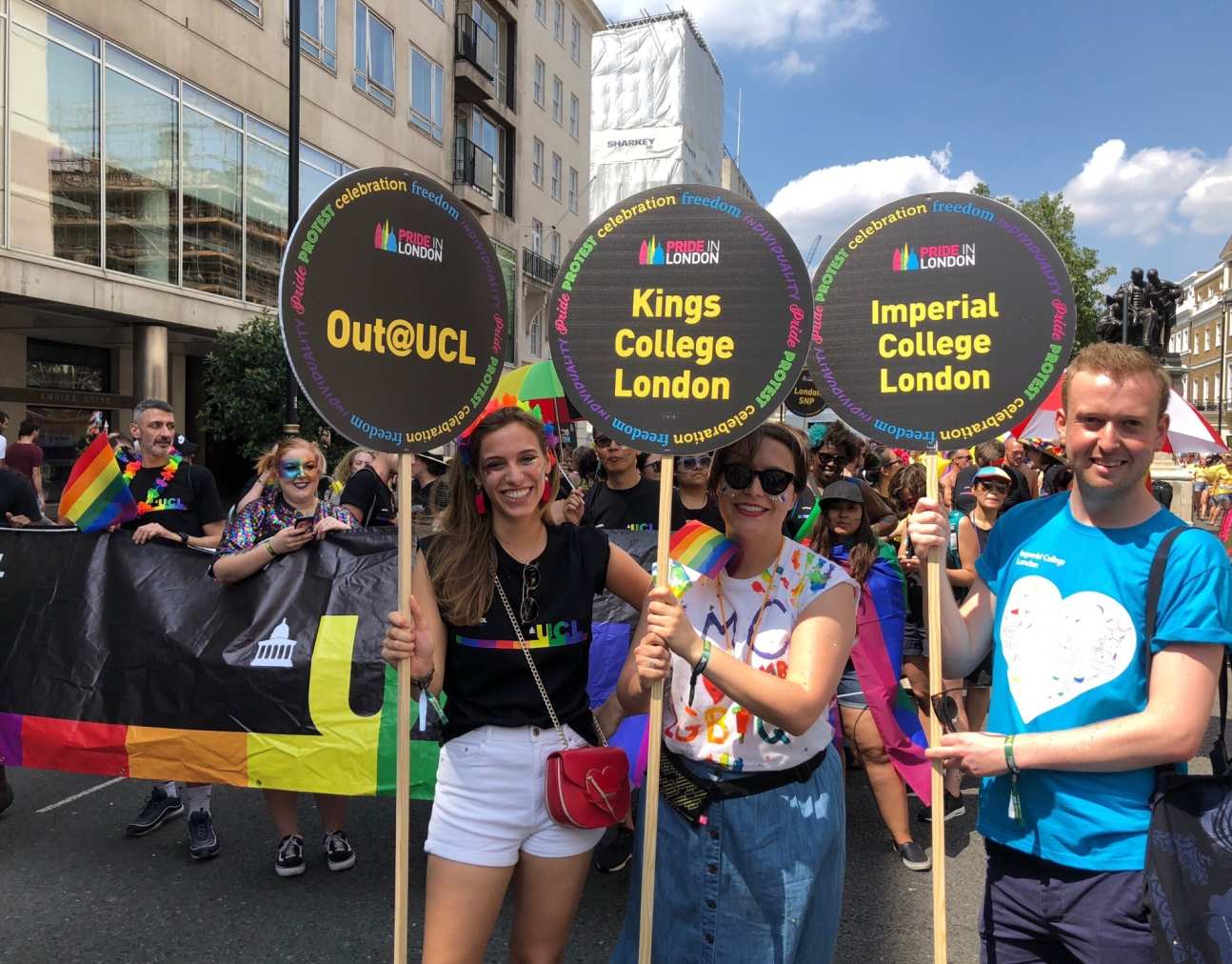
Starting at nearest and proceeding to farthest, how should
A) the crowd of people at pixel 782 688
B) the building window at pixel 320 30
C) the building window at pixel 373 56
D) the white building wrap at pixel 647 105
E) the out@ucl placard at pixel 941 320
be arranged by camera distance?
the crowd of people at pixel 782 688
the out@ucl placard at pixel 941 320
the building window at pixel 320 30
the building window at pixel 373 56
the white building wrap at pixel 647 105

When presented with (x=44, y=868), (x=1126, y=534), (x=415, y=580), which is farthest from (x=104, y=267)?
(x=1126, y=534)

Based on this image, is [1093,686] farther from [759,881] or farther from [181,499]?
[181,499]

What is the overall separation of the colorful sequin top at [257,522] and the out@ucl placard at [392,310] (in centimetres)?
195

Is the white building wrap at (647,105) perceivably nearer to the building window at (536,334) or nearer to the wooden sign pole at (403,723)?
the building window at (536,334)

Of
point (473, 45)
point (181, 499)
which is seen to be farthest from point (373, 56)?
point (181, 499)

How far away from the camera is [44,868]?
13.3 feet

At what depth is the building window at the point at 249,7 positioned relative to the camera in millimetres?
16812

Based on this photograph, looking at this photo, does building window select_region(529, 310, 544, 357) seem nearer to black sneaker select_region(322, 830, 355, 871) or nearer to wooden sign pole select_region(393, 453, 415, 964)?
black sneaker select_region(322, 830, 355, 871)

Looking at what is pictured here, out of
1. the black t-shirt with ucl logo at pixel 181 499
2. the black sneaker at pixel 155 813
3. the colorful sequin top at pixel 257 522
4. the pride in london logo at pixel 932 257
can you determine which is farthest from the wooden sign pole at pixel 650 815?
the black t-shirt with ucl logo at pixel 181 499

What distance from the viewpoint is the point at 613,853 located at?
4141mm

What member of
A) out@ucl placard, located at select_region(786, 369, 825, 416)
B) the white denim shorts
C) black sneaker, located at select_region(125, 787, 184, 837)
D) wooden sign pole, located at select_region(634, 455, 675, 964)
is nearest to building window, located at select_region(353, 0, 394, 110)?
out@ucl placard, located at select_region(786, 369, 825, 416)

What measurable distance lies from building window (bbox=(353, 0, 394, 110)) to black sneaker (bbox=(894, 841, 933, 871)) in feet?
69.9

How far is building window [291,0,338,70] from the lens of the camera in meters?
18.9

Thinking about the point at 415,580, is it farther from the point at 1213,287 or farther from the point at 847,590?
the point at 1213,287
